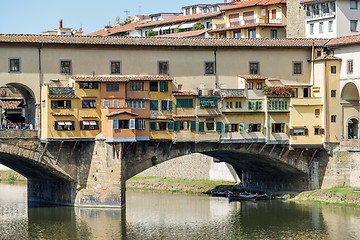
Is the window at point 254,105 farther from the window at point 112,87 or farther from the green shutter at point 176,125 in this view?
the window at point 112,87

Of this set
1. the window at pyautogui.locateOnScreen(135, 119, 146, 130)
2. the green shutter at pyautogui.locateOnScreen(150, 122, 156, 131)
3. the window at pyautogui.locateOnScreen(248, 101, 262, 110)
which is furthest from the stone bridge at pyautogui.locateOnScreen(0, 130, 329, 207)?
the window at pyautogui.locateOnScreen(248, 101, 262, 110)

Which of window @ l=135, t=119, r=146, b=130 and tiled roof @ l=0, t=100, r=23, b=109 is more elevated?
tiled roof @ l=0, t=100, r=23, b=109

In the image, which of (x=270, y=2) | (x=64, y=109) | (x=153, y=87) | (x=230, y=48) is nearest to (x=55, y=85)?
(x=64, y=109)

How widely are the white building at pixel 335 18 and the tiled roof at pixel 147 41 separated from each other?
34.1 ft

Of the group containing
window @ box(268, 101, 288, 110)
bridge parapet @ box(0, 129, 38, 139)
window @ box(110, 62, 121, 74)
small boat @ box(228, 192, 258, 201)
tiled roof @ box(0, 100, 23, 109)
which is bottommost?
small boat @ box(228, 192, 258, 201)

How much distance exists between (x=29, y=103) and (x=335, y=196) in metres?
26.3

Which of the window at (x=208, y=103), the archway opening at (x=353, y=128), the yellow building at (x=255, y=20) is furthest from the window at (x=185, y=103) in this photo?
the yellow building at (x=255, y=20)

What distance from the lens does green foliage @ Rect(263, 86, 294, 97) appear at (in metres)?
73.3

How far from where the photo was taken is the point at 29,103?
74.8 metres

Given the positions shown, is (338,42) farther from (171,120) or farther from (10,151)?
(10,151)

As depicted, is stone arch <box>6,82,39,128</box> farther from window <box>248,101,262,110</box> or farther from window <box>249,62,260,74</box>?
window <box>249,62,260,74</box>

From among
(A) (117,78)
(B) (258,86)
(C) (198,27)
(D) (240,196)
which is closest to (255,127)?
(B) (258,86)

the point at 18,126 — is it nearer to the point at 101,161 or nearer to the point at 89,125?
the point at 89,125

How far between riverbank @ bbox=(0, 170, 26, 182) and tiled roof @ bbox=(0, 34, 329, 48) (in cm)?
3280
